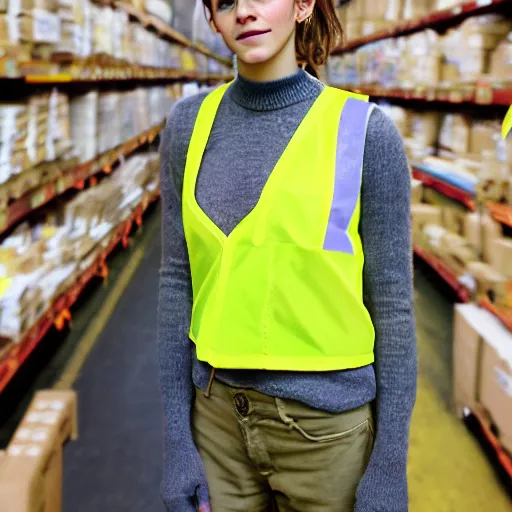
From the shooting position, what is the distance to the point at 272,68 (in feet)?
2.95

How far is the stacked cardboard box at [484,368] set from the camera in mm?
1914

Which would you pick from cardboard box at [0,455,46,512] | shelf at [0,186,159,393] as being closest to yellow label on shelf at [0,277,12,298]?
shelf at [0,186,159,393]

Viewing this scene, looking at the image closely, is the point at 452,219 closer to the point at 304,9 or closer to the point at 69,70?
the point at 69,70

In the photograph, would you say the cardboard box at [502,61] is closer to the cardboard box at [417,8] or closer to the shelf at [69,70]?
the cardboard box at [417,8]

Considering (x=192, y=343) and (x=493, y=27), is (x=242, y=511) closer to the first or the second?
(x=192, y=343)

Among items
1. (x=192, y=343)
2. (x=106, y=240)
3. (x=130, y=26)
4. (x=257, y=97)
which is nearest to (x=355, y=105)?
(x=257, y=97)

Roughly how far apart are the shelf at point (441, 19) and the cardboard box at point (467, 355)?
113cm

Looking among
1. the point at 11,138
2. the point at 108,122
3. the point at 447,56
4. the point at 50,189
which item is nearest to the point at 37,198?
the point at 50,189

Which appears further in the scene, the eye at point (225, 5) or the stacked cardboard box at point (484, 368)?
the stacked cardboard box at point (484, 368)

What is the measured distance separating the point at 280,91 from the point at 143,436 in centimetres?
166

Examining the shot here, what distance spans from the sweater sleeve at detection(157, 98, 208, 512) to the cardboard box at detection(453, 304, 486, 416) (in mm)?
1462

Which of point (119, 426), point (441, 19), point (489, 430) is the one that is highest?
point (441, 19)

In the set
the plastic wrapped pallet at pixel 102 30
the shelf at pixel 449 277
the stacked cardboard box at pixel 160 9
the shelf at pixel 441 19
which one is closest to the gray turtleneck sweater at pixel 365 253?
the shelf at pixel 441 19

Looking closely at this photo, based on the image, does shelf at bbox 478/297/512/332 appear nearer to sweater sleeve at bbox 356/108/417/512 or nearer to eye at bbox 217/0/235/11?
sweater sleeve at bbox 356/108/417/512
